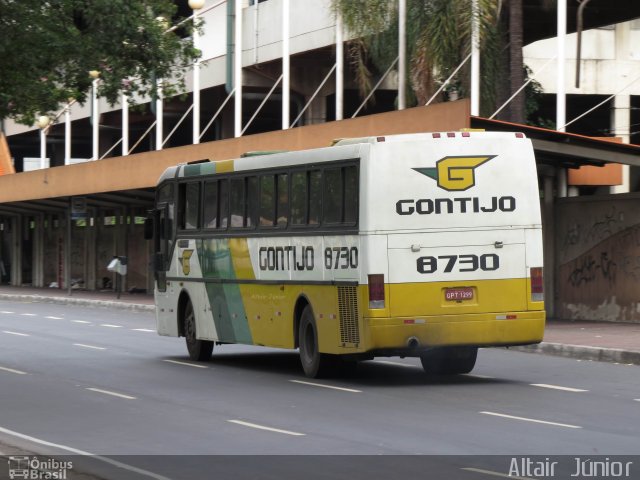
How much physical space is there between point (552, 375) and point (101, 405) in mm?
6283

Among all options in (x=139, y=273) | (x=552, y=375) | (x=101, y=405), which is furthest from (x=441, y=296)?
(x=139, y=273)

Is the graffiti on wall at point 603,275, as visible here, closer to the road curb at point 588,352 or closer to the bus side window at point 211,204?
the road curb at point 588,352

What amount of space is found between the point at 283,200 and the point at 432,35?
1180cm

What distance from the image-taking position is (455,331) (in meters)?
16.5

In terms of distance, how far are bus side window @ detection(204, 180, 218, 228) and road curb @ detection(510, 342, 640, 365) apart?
18.6ft

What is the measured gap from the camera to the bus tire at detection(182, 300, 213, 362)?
21.3 metres

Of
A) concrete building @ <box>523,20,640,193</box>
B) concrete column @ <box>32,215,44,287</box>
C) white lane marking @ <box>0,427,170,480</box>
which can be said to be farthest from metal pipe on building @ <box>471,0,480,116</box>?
concrete column @ <box>32,215,44,287</box>

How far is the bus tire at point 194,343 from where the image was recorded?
21312 mm

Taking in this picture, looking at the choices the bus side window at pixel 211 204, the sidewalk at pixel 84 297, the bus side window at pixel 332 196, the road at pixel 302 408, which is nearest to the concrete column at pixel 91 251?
the sidewalk at pixel 84 297

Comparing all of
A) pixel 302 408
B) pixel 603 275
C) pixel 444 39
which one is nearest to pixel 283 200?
pixel 302 408

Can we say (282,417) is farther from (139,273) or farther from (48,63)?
(139,273)

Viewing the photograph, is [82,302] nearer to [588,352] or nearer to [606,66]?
[606,66]

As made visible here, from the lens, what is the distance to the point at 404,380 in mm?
17531

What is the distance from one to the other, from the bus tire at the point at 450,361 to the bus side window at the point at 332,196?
7.11 feet
